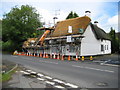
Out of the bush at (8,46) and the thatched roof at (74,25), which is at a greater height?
the thatched roof at (74,25)

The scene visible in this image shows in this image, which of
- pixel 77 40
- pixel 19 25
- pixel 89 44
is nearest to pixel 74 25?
pixel 77 40

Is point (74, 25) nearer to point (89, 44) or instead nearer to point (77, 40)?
point (77, 40)

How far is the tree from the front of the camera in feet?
125

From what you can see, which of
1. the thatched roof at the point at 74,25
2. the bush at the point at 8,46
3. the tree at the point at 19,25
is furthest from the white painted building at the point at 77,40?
the bush at the point at 8,46

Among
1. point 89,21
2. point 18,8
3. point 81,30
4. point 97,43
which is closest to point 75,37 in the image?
point 81,30

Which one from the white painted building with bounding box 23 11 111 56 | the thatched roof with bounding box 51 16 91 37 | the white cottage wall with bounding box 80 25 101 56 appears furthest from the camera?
the thatched roof with bounding box 51 16 91 37

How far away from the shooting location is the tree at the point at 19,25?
125 ft

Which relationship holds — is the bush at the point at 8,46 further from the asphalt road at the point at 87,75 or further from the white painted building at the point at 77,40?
the asphalt road at the point at 87,75

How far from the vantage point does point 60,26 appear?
99.2 ft

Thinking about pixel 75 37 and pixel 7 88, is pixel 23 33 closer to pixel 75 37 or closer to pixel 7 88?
pixel 75 37

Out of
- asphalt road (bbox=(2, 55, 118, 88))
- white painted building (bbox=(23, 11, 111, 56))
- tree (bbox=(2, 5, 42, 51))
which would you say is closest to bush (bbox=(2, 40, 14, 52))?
tree (bbox=(2, 5, 42, 51))

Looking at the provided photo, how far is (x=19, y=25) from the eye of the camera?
37.8 m

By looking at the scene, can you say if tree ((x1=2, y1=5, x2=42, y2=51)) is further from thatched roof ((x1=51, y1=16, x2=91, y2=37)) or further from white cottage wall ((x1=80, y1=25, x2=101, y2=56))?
white cottage wall ((x1=80, y1=25, x2=101, y2=56))

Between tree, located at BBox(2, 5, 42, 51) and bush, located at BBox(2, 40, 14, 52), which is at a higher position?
tree, located at BBox(2, 5, 42, 51)
